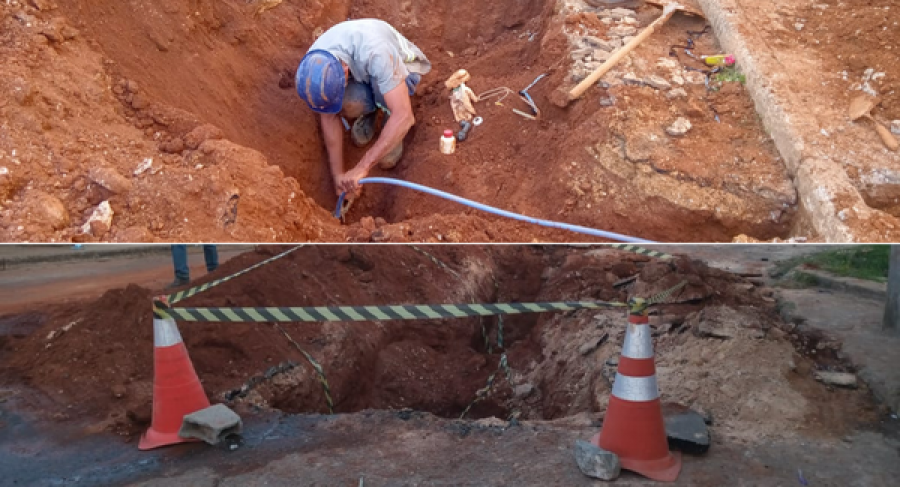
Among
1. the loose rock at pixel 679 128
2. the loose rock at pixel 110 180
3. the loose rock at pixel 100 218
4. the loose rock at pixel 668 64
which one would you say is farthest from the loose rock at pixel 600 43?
the loose rock at pixel 100 218

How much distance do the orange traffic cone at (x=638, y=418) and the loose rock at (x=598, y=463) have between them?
0.32 feet

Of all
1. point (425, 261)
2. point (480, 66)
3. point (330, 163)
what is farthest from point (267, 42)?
point (425, 261)

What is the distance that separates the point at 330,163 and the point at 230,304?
5.98 feet

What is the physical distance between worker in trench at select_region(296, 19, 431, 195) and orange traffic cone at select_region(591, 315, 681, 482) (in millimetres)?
3003

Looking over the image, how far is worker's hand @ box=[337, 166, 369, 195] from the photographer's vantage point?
5.39 meters

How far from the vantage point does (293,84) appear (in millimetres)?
6195

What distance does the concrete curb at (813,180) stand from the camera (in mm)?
3717

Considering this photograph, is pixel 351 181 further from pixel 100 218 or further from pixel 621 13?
pixel 621 13

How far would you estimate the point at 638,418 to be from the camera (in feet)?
9.31

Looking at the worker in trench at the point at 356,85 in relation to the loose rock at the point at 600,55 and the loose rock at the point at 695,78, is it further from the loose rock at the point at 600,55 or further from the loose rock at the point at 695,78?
the loose rock at the point at 695,78

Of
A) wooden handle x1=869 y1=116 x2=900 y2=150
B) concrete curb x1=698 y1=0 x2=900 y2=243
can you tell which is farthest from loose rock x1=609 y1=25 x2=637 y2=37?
wooden handle x1=869 y1=116 x2=900 y2=150

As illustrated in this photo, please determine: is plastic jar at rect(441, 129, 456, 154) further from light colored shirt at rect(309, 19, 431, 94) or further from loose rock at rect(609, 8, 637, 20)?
loose rock at rect(609, 8, 637, 20)

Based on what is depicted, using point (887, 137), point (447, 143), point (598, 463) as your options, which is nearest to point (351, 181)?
point (447, 143)

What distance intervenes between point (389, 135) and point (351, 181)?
474 mm
